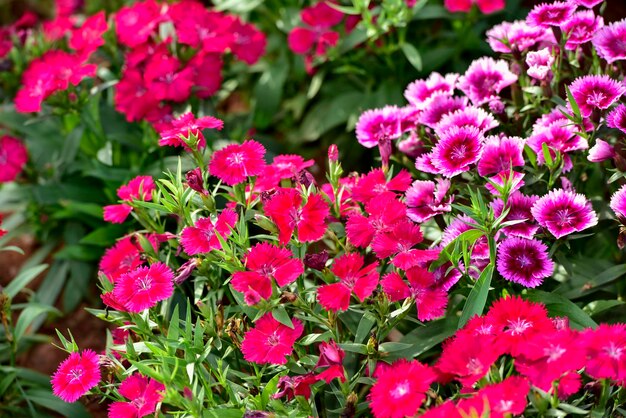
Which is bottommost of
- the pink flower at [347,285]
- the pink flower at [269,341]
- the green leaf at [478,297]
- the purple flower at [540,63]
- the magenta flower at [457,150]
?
the green leaf at [478,297]

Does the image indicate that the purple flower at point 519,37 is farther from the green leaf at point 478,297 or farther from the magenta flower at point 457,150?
the green leaf at point 478,297

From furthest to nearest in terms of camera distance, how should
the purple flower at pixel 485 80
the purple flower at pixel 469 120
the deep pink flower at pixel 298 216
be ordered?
the purple flower at pixel 485 80, the purple flower at pixel 469 120, the deep pink flower at pixel 298 216

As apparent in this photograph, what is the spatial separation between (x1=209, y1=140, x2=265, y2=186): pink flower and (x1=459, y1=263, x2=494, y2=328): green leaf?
0.55m

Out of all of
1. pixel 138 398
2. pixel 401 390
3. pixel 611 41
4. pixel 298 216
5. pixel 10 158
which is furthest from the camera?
pixel 10 158

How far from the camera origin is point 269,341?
155 cm

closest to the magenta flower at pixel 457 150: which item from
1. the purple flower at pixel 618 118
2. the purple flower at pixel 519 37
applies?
the purple flower at pixel 618 118

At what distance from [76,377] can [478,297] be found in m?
0.86

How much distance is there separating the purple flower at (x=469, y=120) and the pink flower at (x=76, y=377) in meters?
0.94

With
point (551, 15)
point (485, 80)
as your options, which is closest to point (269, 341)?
point (485, 80)

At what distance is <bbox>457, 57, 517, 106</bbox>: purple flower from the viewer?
6.38 ft

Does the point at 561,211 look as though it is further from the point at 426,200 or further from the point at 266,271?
the point at 266,271

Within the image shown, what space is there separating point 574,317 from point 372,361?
18.9 inches

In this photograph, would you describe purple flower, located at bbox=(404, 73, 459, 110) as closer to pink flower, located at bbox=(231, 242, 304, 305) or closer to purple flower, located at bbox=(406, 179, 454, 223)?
purple flower, located at bbox=(406, 179, 454, 223)

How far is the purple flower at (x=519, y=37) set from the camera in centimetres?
201
